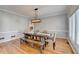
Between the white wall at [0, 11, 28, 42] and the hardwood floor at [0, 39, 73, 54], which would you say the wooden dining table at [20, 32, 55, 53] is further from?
the white wall at [0, 11, 28, 42]

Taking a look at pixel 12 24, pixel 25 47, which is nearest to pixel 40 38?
pixel 25 47

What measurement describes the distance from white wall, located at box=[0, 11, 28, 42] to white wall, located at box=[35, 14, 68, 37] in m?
0.44

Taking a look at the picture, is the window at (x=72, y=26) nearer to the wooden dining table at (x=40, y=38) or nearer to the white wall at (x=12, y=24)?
the wooden dining table at (x=40, y=38)

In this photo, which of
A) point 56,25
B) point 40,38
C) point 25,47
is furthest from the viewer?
point 40,38

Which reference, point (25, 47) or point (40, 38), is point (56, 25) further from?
point (25, 47)

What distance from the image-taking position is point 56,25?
2.28 meters

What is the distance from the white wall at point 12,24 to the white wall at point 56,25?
1.43ft

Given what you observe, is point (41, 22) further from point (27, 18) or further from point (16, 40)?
point (16, 40)

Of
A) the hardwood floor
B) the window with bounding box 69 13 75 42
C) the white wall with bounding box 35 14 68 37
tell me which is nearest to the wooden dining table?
the hardwood floor

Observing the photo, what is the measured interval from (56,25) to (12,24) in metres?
1.23

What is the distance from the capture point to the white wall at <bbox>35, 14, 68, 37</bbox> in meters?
2.21

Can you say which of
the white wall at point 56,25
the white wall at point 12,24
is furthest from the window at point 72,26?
the white wall at point 12,24

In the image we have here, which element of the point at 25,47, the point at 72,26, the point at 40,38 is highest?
the point at 72,26
